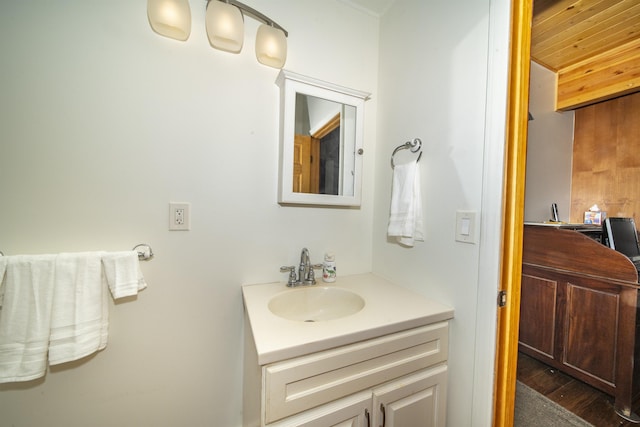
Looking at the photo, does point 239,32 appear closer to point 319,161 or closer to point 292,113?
point 292,113

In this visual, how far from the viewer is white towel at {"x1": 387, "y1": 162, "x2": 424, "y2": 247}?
43.4 inches

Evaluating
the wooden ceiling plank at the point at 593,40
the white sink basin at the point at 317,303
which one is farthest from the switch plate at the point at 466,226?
the wooden ceiling plank at the point at 593,40

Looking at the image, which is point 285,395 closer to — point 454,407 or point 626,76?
point 454,407

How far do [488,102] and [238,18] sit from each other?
3.54 ft

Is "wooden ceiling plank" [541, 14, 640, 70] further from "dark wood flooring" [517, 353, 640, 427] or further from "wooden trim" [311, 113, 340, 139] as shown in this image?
"dark wood flooring" [517, 353, 640, 427]

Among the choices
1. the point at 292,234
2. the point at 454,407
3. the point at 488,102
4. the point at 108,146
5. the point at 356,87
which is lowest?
the point at 454,407

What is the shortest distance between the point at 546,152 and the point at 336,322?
2484 mm

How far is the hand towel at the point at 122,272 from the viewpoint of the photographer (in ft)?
2.88

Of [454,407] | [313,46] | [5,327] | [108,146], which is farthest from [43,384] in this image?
[313,46]

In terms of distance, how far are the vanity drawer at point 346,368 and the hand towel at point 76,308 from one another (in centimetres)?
69

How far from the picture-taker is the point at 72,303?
82 centimetres

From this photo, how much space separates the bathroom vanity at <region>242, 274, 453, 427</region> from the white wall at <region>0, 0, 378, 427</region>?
12.1 inches

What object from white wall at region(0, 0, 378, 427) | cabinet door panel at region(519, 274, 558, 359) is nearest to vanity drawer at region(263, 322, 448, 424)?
white wall at region(0, 0, 378, 427)

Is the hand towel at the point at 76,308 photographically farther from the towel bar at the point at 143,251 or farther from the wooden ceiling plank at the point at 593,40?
the wooden ceiling plank at the point at 593,40
